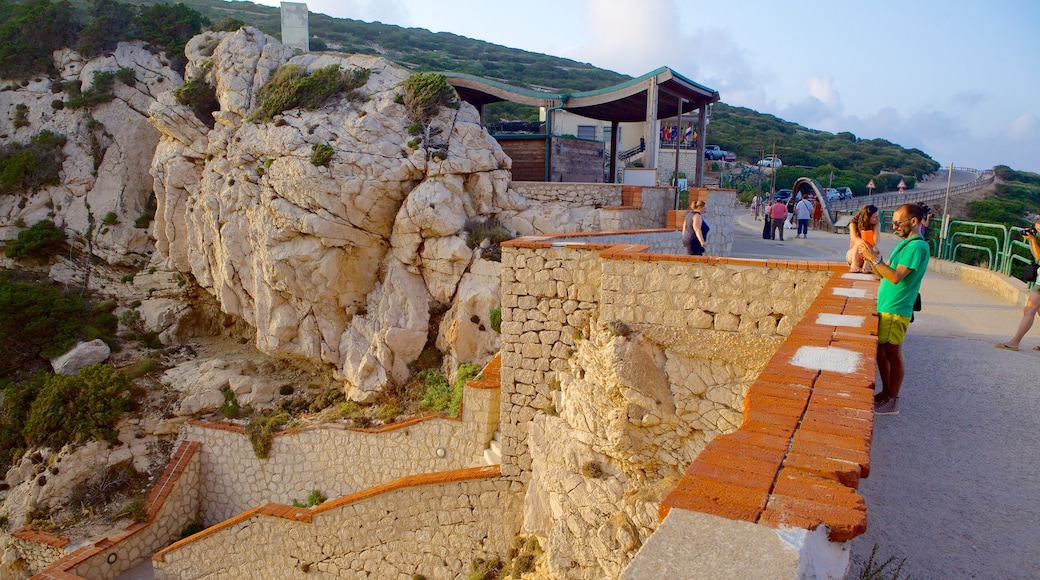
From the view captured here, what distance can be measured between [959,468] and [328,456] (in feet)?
33.0

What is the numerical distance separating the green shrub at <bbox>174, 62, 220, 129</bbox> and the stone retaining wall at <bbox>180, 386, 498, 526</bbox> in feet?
27.6

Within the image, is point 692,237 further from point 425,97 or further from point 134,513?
point 134,513

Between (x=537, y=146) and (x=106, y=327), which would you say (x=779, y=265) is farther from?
(x=106, y=327)

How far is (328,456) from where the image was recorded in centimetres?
1112

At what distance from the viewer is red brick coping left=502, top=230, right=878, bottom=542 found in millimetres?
1803

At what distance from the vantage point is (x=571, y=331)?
6723 mm

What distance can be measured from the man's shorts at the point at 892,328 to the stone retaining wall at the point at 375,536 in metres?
4.82

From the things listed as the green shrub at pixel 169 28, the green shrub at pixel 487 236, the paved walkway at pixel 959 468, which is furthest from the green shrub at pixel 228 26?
the paved walkway at pixel 959 468

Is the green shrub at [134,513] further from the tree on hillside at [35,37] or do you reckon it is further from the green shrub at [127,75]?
the tree on hillside at [35,37]

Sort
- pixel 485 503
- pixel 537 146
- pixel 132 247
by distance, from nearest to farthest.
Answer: pixel 485 503 < pixel 537 146 < pixel 132 247

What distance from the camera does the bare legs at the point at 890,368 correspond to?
4262mm

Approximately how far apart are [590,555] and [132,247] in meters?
17.6

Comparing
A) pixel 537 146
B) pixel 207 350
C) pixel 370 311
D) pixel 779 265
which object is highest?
pixel 537 146

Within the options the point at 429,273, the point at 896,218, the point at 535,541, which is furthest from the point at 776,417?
the point at 429,273
